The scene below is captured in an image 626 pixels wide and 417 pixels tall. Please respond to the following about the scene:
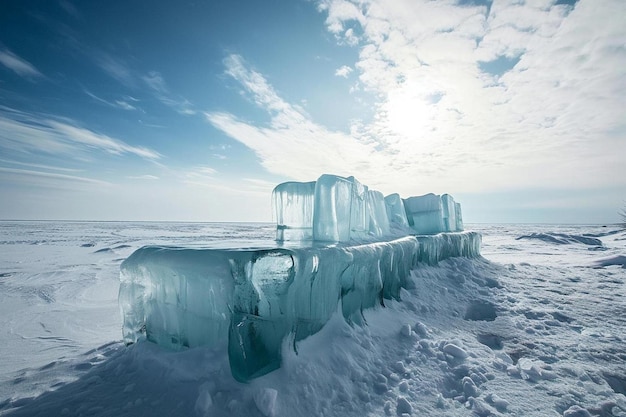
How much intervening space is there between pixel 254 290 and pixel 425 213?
6293 millimetres

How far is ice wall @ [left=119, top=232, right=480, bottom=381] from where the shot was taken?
82.1 inches

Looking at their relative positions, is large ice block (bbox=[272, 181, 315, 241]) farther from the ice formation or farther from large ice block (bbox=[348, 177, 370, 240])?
large ice block (bbox=[348, 177, 370, 240])

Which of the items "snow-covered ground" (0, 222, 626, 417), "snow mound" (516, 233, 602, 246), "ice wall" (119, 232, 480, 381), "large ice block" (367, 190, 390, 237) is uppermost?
"large ice block" (367, 190, 390, 237)

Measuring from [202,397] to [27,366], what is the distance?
1823 mm

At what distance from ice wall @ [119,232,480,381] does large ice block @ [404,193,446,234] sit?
16.4 feet

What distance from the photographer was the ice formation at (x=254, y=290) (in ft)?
6.87

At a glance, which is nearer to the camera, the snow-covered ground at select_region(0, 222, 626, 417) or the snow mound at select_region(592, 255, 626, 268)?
the snow-covered ground at select_region(0, 222, 626, 417)

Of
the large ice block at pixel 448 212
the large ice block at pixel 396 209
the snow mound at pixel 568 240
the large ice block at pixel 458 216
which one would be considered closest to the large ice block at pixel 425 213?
the large ice block at pixel 448 212

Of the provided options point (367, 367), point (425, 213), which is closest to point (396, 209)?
point (425, 213)

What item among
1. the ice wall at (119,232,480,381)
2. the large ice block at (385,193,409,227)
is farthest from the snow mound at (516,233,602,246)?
the ice wall at (119,232,480,381)

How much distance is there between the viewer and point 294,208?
383 centimetres

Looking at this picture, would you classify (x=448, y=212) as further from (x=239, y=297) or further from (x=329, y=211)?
(x=239, y=297)

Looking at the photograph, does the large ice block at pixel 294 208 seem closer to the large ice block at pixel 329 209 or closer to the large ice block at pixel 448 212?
the large ice block at pixel 329 209

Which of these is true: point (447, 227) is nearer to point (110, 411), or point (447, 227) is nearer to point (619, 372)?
point (619, 372)
